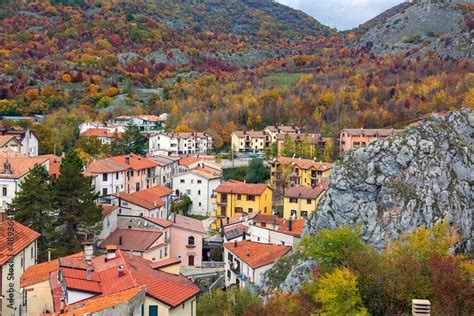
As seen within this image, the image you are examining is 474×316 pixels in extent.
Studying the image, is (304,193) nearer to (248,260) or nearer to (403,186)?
(403,186)

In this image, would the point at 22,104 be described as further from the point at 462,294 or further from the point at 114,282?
the point at 462,294

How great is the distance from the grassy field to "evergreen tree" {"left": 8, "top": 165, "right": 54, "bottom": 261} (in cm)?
9930

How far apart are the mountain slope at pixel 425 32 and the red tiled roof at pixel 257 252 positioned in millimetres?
99412

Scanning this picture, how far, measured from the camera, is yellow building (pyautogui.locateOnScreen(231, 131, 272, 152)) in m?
82.8

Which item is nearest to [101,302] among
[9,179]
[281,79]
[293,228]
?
[9,179]

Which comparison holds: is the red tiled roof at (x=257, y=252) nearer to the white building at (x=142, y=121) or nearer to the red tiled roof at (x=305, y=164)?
the red tiled roof at (x=305, y=164)

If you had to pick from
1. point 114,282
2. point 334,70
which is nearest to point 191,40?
point 334,70

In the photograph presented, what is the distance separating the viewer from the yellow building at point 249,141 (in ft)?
271

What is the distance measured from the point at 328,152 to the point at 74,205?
41.6 metres

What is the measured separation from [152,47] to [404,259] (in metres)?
163

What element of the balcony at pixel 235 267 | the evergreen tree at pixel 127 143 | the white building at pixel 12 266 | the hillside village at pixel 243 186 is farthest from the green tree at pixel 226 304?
the evergreen tree at pixel 127 143

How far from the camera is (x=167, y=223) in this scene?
126 feet

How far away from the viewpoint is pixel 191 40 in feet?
630

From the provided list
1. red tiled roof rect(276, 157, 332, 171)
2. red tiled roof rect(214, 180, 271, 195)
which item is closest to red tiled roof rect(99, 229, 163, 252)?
red tiled roof rect(214, 180, 271, 195)
